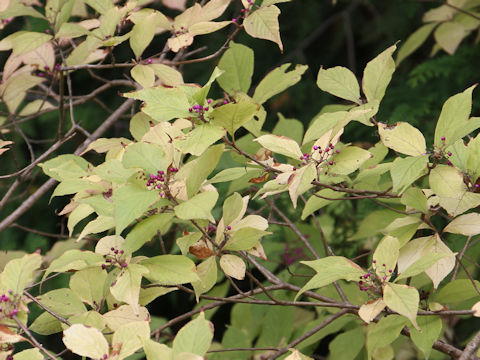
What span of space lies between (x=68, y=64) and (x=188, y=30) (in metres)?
0.35

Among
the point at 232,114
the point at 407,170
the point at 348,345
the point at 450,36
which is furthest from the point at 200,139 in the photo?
the point at 450,36

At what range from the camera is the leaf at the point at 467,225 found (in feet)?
3.18

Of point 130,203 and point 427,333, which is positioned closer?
point 130,203

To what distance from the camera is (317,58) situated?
2637mm

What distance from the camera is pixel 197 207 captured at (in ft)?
2.82

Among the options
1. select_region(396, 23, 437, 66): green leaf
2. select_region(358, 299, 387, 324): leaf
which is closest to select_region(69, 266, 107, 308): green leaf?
select_region(358, 299, 387, 324): leaf

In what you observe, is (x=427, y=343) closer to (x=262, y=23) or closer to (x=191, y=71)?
(x=262, y=23)

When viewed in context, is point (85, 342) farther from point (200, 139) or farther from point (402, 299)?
point (402, 299)

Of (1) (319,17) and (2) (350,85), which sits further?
(1) (319,17)

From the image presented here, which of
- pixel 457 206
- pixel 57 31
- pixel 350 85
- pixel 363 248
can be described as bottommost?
pixel 363 248

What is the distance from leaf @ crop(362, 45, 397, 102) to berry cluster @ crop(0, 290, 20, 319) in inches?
26.6

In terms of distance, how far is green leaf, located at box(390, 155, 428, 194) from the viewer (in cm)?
88

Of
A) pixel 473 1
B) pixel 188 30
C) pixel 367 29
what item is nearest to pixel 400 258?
pixel 188 30

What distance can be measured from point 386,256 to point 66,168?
59 centimetres
